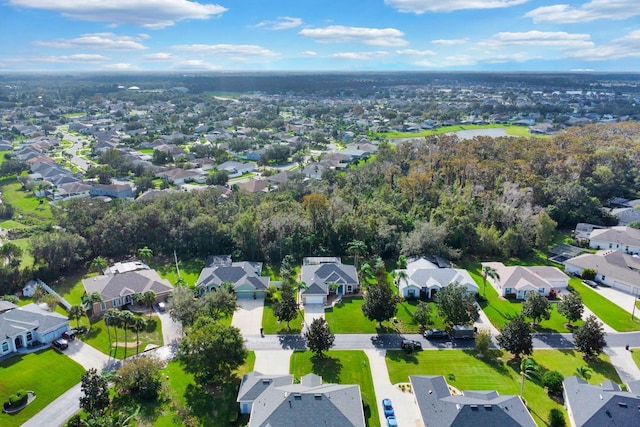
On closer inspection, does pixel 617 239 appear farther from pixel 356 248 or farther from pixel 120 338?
pixel 120 338

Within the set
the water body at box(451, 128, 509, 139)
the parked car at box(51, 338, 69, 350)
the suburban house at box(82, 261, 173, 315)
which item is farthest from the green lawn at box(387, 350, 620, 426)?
the water body at box(451, 128, 509, 139)

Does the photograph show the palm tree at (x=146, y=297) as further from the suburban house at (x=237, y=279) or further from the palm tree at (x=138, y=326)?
the palm tree at (x=138, y=326)

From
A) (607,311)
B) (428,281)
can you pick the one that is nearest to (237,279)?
(428,281)

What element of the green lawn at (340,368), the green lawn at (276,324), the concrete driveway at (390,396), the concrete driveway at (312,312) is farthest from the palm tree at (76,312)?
the concrete driveway at (390,396)

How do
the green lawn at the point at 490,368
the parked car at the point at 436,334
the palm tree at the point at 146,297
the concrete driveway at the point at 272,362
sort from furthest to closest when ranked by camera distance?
the palm tree at the point at 146,297 → the parked car at the point at 436,334 → the concrete driveway at the point at 272,362 → the green lawn at the point at 490,368

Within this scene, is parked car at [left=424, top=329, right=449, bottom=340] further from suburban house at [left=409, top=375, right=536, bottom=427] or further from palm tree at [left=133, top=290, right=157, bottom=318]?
palm tree at [left=133, top=290, right=157, bottom=318]

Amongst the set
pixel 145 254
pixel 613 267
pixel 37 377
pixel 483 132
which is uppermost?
pixel 483 132
